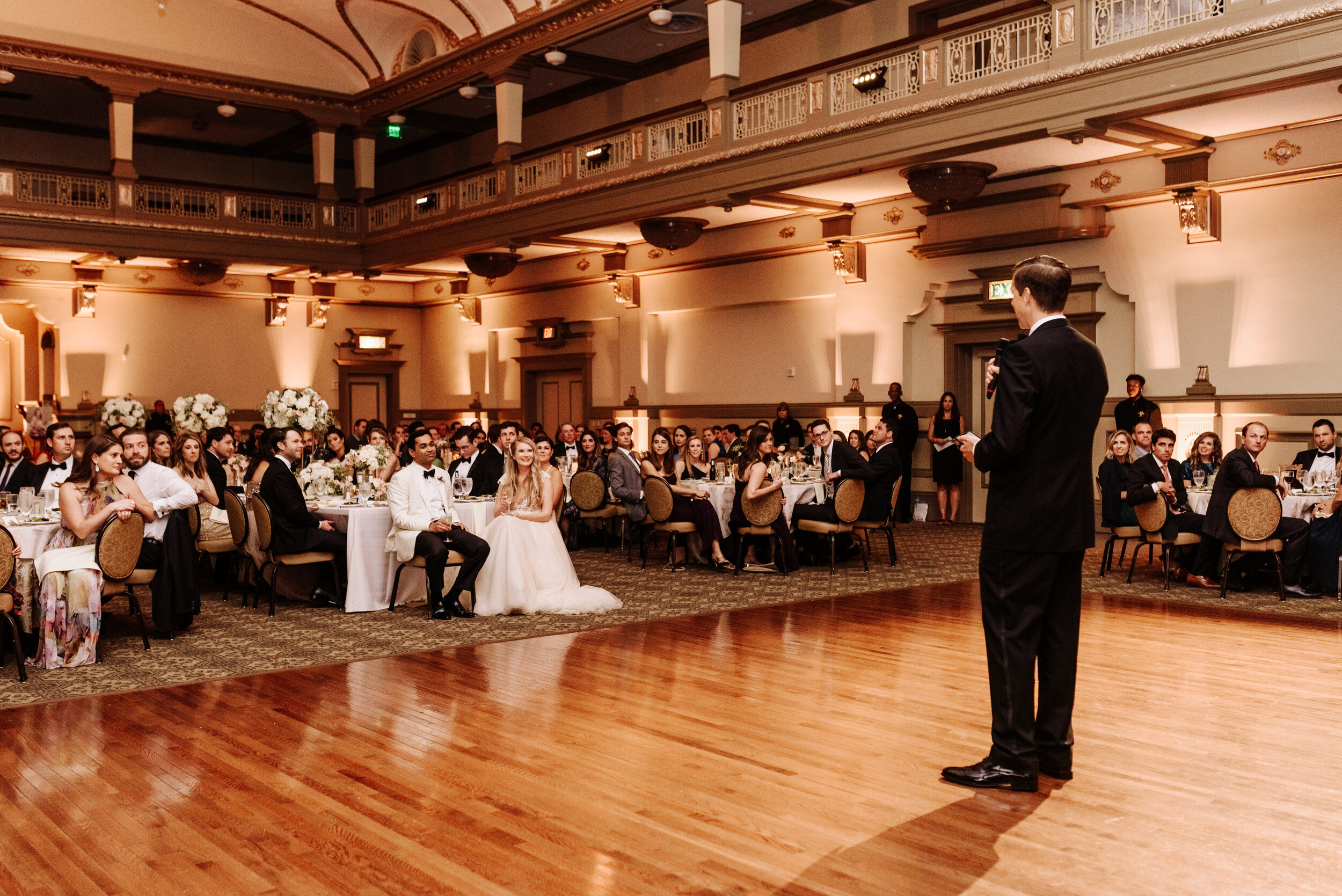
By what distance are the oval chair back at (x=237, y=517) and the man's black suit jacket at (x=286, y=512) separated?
1.65 ft

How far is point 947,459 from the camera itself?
44.0 feet

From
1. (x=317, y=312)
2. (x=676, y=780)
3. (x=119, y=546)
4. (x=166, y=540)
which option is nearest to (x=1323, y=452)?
(x=676, y=780)

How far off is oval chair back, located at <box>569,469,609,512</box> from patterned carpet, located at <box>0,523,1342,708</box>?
69 centimetres

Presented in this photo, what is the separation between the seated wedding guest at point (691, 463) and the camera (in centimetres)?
1027

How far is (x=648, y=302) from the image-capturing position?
56.4 ft

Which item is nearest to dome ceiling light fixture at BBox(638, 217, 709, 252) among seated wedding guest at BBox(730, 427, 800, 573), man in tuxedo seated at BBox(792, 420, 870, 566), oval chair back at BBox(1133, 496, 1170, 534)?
man in tuxedo seated at BBox(792, 420, 870, 566)

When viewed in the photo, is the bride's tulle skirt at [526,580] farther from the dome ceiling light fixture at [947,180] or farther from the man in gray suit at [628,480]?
the dome ceiling light fixture at [947,180]

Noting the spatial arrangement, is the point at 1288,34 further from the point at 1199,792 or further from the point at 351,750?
the point at 351,750

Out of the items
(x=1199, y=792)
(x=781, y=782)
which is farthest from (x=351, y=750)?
(x=1199, y=792)

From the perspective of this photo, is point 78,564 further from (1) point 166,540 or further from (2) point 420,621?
(2) point 420,621

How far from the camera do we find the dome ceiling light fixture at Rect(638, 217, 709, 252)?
46.9 feet

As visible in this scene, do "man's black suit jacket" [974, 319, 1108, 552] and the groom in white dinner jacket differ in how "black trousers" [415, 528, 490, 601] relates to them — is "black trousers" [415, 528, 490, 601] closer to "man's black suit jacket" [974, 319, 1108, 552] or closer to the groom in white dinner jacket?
the groom in white dinner jacket

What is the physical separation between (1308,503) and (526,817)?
692 centimetres

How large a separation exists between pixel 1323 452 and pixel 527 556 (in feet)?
20.0
